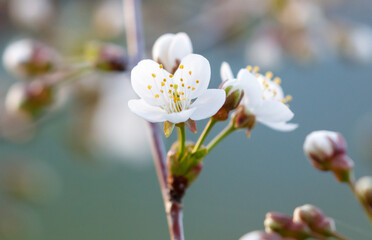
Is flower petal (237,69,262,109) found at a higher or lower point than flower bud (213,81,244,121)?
higher

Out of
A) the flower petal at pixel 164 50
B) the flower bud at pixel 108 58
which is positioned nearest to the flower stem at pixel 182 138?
the flower petal at pixel 164 50

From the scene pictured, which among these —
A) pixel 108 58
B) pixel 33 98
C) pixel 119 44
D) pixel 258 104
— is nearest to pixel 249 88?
pixel 258 104

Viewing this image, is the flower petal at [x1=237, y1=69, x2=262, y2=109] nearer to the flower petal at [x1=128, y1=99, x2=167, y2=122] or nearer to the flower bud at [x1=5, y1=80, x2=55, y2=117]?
the flower petal at [x1=128, y1=99, x2=167, y2=122]

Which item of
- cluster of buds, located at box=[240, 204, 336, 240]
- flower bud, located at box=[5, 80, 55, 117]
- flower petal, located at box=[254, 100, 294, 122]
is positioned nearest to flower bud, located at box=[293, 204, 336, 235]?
cluster of buds, located at box=[240, 204, 336, 240]

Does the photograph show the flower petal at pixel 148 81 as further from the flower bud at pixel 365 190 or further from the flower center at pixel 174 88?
the flower bud at pixel 365 190

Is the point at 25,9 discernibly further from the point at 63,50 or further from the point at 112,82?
the point at 112,82

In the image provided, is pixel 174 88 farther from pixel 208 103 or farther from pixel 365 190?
pixel 365 190
